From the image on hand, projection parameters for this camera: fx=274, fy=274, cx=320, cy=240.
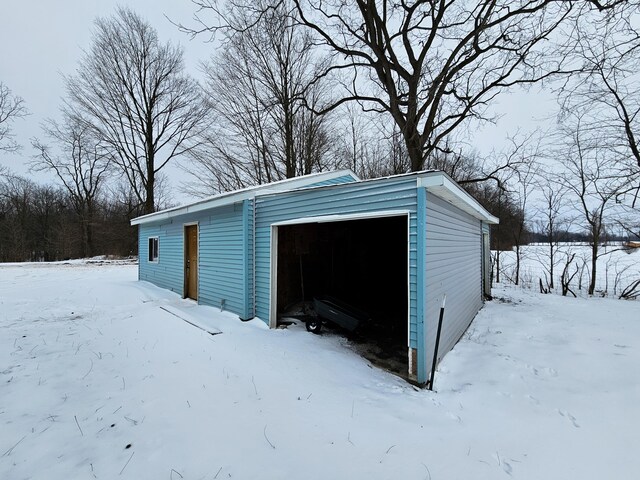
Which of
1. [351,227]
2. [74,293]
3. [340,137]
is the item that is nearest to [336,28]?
[340,137]

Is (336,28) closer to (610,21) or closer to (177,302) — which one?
(610,21)

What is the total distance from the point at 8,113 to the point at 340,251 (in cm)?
1669

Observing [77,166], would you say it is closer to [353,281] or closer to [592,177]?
[353,281]

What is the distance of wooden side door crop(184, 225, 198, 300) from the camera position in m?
7.65

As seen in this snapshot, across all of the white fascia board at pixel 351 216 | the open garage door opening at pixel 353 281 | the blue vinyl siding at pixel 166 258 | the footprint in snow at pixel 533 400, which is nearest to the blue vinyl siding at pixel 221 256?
the blue vinyl siding at pixel 166 258

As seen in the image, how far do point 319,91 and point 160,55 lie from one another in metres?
13.4

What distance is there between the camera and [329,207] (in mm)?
4695

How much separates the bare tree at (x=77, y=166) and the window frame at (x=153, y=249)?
47.8ft

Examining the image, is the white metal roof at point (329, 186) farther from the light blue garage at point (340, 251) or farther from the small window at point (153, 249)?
the small window at point (153, 249)

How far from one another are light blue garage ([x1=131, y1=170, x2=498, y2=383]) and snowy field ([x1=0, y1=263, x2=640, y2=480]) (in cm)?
85

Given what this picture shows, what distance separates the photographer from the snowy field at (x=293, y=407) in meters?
2.09

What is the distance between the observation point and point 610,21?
623 cm

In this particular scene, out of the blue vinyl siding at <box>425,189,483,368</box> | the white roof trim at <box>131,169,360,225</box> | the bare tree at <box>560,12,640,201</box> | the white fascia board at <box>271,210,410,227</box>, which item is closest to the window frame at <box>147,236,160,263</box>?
the white roof trim at <box>131,169,360,225</box>

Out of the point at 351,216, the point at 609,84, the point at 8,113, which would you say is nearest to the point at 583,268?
the point at 609,84
